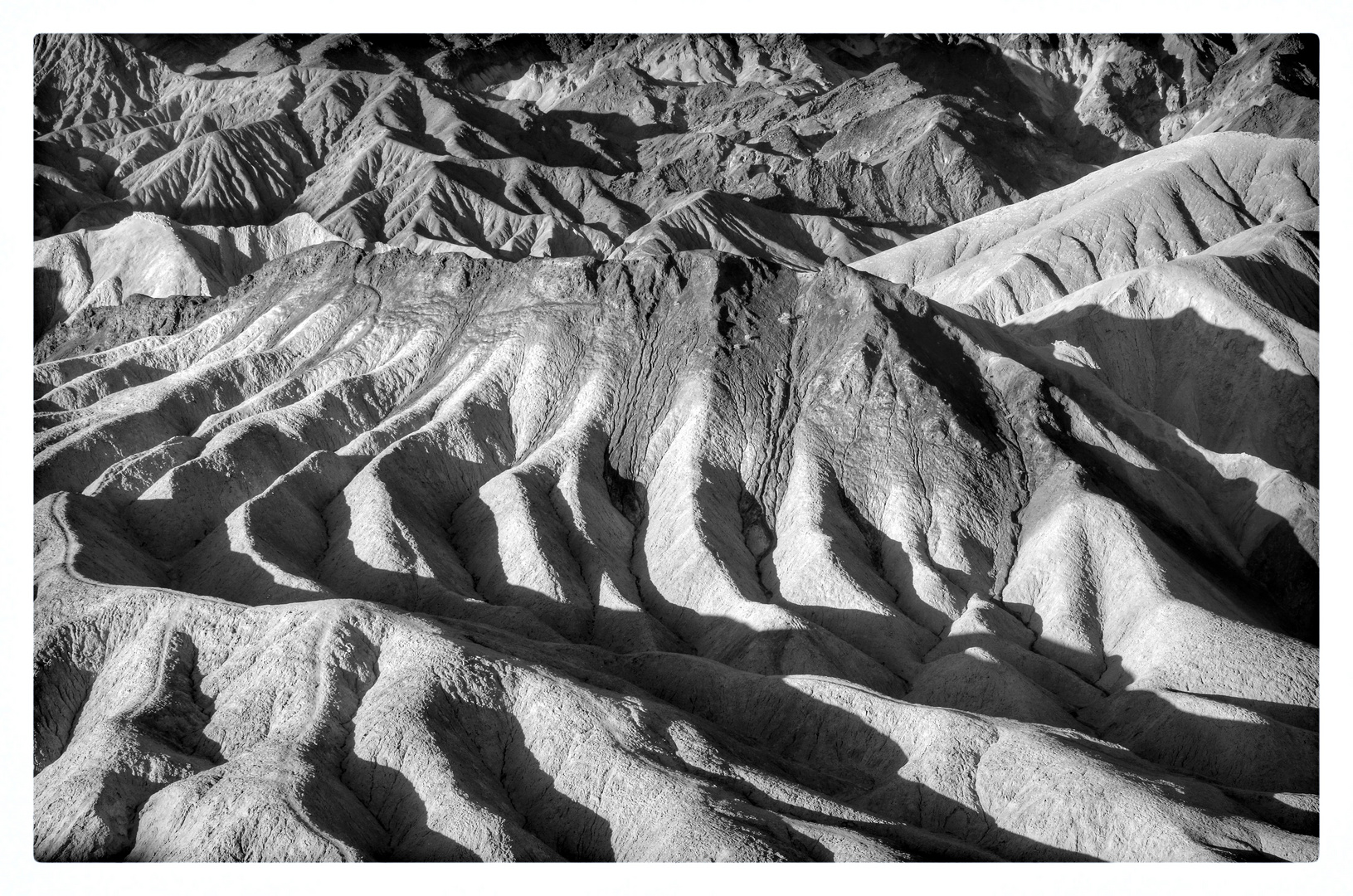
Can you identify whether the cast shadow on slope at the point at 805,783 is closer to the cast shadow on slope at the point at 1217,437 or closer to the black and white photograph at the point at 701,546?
the black and white photograph at the point at 701,546

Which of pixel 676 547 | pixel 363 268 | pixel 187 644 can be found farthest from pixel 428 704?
pixel 363 268

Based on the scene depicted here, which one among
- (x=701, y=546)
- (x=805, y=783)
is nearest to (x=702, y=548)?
(x=701, y=546)

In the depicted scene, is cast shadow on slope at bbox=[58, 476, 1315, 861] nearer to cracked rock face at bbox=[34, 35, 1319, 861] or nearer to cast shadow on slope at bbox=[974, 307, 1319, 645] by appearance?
cracked rock face at bbox=[34, 35, 1319, 861]

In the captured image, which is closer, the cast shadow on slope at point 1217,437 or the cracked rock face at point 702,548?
the cracked rock face at point 702,548

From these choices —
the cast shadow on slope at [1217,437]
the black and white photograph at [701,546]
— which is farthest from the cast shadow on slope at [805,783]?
the cast shadow on slope at [1217,437]

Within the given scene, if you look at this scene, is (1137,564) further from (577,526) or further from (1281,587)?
(577,526)

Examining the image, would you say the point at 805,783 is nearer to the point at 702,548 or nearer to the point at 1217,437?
the point at 702,548
